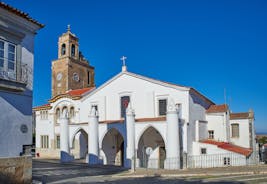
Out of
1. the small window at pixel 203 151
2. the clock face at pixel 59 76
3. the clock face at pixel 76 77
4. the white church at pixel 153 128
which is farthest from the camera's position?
the clock face at pixel 76 77

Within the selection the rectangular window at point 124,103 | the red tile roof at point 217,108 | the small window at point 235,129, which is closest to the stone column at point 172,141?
the rectangular window at point 124,103

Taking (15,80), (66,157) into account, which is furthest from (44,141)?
(15,80)

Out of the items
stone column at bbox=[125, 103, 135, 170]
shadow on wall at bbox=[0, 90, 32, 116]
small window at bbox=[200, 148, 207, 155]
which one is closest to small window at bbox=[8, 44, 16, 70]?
shadow on wall at bbox=[0, 90, 32, 116]

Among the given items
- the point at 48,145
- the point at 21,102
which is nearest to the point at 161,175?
the point at 21,102

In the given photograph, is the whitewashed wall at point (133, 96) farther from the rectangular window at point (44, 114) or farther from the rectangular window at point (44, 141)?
the rectangular window at point (44, 141)

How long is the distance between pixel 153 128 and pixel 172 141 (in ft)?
13.9

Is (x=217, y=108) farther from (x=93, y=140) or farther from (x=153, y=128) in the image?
(x=93, y=140)

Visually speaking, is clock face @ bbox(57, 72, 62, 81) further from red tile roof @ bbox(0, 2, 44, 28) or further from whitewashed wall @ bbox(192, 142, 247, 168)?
red tile roof @ bbox(0, 2, 44, 28)

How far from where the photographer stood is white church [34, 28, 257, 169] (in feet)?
71.7

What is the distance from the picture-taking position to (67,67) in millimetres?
41281

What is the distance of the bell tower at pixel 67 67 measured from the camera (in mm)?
41500

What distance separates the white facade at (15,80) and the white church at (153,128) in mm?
10718

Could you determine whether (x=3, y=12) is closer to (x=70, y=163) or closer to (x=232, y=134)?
(x=70, y=163)

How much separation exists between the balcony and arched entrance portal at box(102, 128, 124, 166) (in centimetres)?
1419
